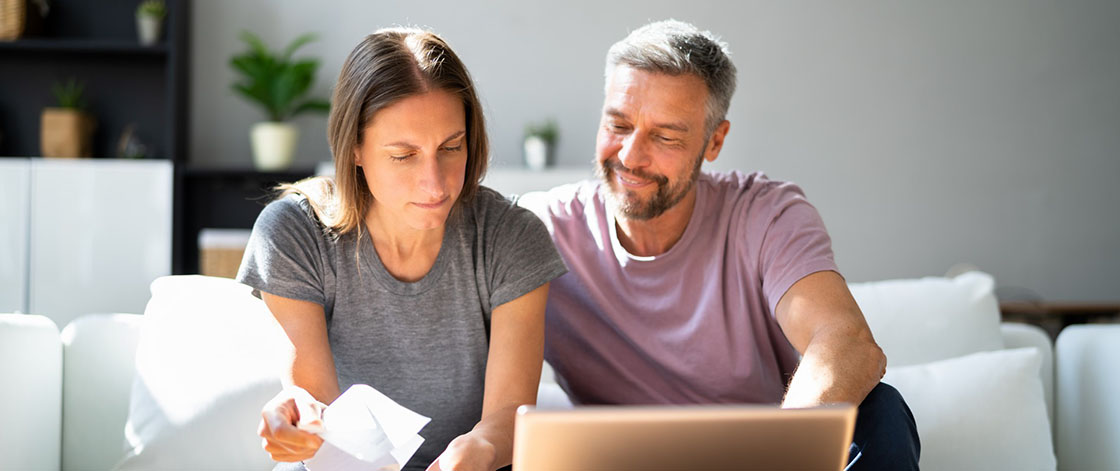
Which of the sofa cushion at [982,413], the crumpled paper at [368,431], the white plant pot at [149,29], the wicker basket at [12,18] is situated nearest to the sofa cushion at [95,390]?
the crumpled paper at [368,431]

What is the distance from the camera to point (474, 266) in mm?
1699

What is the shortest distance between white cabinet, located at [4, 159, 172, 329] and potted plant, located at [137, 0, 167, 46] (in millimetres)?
534

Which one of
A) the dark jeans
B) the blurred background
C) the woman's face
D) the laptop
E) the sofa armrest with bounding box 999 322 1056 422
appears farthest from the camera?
the blurred background

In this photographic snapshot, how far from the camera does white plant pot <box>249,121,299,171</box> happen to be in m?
3.91

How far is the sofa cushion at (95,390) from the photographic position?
1.96 m

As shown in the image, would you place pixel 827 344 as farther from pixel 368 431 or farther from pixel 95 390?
pixel 95 390

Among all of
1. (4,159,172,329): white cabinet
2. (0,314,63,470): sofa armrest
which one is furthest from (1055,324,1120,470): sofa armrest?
(4,159,172,329): white cabinet

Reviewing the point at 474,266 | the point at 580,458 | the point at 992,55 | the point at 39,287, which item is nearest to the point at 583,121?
the point at 992,55

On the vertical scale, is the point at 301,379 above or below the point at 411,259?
below

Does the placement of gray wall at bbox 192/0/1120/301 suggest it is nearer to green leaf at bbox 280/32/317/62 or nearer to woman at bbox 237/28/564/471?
green leaf at bbox 280/32/317/62

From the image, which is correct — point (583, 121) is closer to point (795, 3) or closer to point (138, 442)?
point (795, 3)

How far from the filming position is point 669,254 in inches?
74.3

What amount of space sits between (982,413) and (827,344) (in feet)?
1.97

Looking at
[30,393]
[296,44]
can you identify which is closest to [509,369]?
[30,393]
